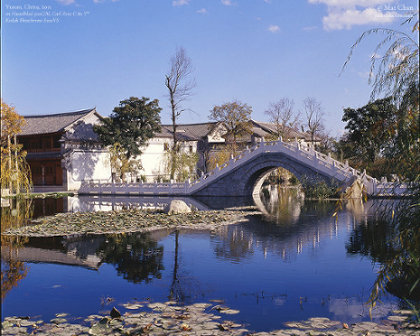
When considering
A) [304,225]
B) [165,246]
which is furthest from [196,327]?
[304,225]

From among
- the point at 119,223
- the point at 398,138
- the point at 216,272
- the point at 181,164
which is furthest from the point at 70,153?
the point at 398,138

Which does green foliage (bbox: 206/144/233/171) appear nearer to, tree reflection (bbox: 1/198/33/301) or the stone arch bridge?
the stone arch bridge

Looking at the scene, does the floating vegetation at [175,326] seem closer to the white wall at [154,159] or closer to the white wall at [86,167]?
the white wall at [86,167]

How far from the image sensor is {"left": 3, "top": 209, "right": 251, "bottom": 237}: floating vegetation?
13898 millimetres

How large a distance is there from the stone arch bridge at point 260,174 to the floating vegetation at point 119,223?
272 inches

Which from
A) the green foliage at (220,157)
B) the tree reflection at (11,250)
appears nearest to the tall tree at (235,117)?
the green foliage at (220,157)

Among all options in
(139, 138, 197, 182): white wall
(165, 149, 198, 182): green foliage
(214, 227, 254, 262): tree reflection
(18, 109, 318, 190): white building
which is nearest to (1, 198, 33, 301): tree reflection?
(214, 227, 254, 262): tree reflection

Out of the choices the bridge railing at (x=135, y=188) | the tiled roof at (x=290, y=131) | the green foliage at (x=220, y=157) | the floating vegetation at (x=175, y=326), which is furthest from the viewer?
the tiled roof at (x=290, y=131)

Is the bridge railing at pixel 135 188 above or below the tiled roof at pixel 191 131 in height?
below

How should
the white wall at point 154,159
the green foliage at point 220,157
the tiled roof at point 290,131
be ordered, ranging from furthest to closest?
the tiled roof at point 290,131
the white wall at point 154,159
the green foliage at point 220,157

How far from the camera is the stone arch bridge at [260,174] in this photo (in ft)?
76.1

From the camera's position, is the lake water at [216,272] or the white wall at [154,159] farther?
the white wall at [154,159]

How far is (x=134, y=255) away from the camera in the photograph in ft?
34.1

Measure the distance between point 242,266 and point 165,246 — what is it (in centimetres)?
279
